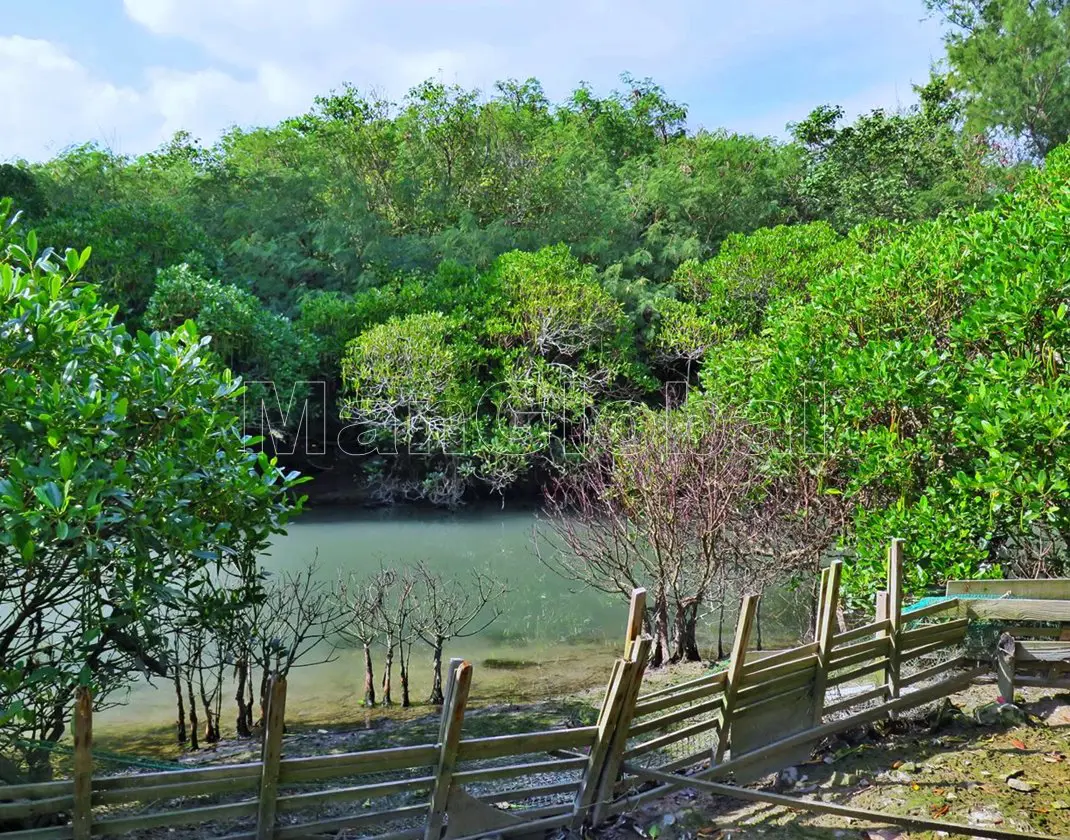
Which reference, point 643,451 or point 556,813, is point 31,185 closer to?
point 643,451

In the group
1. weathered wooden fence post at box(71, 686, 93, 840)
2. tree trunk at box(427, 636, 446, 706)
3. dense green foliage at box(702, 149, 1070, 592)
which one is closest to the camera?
weathered wooden fence post at box(71, 686, 93, 840)

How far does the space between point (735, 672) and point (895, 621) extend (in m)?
1.19

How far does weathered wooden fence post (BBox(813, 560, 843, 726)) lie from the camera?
180 inches

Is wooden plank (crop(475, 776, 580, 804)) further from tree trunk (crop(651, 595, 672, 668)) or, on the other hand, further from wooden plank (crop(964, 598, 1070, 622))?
tree trunk (crop(651, 595, 672, 668))

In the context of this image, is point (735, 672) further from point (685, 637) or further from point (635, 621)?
point (685, 637)

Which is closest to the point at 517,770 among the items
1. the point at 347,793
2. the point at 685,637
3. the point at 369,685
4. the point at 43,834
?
the point at 347,793

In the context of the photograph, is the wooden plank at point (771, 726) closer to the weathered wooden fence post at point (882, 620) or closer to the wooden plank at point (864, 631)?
the wooden plank at point (864, 631)

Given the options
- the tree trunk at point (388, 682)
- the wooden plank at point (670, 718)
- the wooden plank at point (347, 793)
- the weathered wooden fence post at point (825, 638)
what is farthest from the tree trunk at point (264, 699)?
the weathered wooden fence post at point (825, 638)

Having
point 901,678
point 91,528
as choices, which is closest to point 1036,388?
point 901,678

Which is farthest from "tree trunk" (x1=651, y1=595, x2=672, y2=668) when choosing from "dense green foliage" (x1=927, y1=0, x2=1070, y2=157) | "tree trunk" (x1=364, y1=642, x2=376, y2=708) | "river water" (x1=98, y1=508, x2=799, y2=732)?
"dense green foliage" (x1=927, y1=0, x2=1070, y2=157)

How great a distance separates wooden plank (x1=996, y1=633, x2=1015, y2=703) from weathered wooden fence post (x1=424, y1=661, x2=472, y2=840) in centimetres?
319

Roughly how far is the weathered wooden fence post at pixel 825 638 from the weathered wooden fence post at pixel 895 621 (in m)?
0.45

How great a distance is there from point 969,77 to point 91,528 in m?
24.8

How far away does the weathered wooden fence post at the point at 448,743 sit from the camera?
3320 mm
